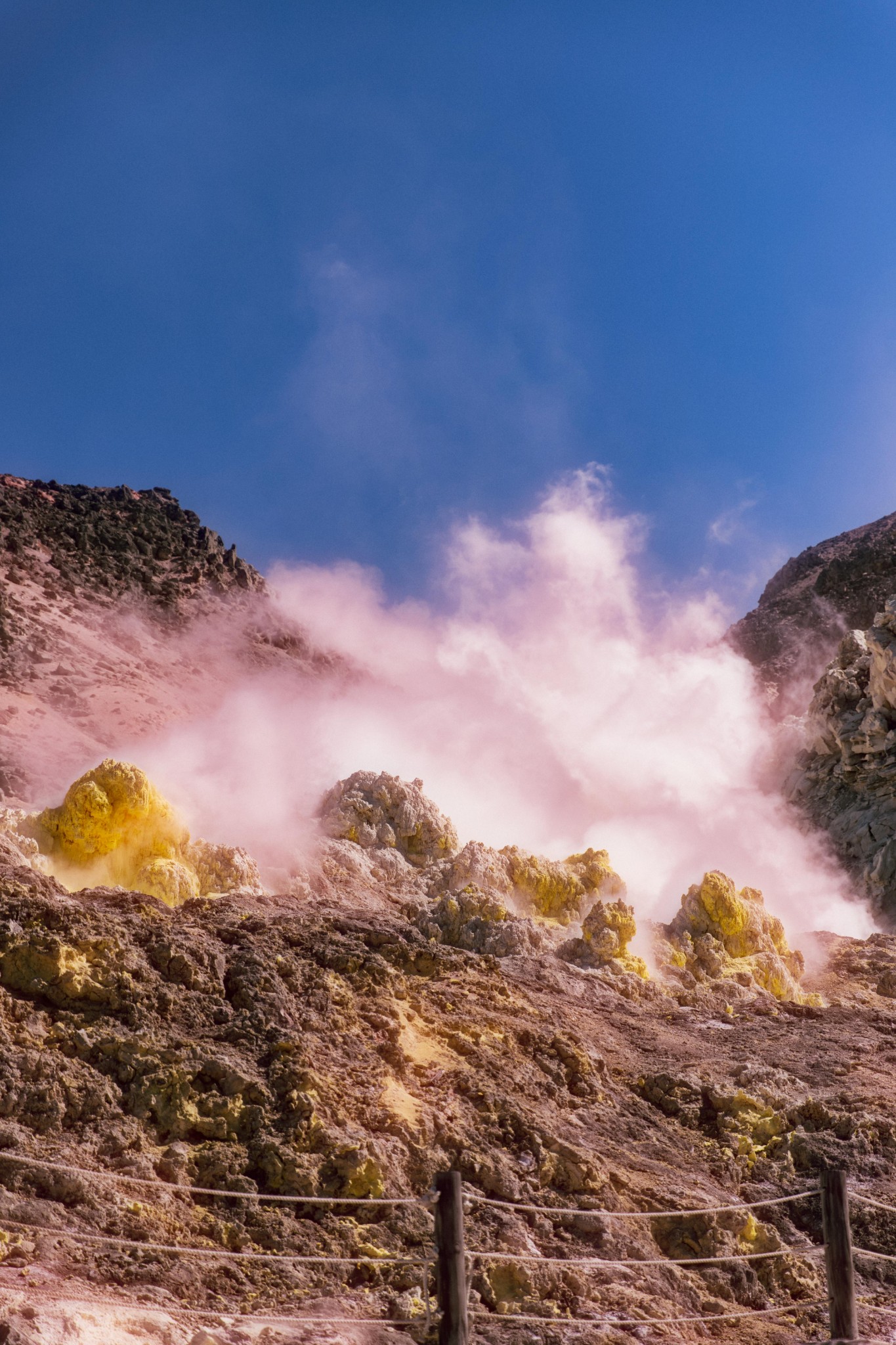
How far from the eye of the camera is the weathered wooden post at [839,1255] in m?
5.67

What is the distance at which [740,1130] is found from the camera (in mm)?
9031

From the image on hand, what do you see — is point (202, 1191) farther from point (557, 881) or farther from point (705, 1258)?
point (557, 881)

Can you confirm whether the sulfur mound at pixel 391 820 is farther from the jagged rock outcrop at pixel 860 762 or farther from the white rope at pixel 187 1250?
the jagged rock outcrop at pixel 860 762

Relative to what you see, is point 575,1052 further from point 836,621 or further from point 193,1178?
point 836,621

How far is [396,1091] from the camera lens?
7.98 meters

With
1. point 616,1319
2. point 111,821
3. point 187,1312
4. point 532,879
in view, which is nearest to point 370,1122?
point 616,1319

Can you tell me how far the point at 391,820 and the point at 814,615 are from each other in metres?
40.5

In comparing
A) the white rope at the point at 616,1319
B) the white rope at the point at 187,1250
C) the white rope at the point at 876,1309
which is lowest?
the white rope at the point at 876,1309

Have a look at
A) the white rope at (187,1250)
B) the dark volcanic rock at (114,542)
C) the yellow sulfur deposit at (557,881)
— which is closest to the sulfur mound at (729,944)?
the yellow sulfur deposit at (557,881)

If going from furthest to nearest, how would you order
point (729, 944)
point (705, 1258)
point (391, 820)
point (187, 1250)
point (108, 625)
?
point (108, 625) < point (391, 820) < point (729, 944) < point (705, 1258) < point (187, 1250)

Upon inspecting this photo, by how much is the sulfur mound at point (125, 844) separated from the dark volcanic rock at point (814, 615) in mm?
34782

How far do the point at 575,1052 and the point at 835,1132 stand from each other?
237cm

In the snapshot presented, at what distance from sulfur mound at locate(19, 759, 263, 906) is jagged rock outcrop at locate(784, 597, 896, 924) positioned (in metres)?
16.0

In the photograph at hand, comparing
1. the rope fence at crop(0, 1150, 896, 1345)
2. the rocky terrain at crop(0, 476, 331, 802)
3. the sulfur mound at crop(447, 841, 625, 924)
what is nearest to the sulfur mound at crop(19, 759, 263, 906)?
the sulfur mound at crop(447, 841, 625, 924)
